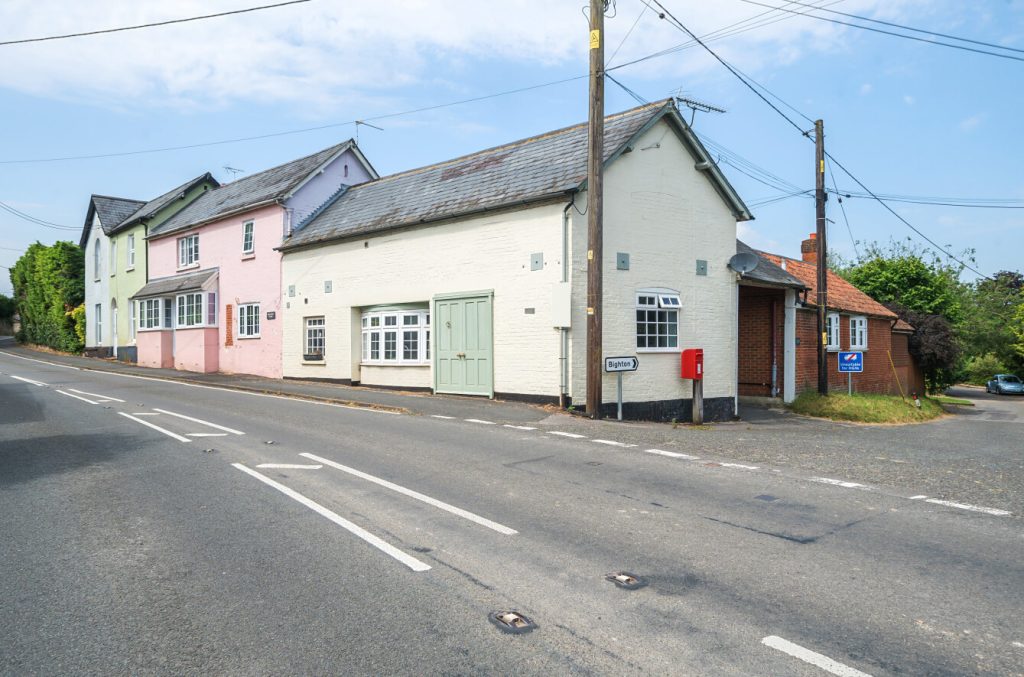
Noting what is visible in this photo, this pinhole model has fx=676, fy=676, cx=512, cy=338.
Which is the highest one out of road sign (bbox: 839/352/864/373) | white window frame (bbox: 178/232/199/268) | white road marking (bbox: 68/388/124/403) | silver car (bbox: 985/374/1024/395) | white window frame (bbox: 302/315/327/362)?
white window frame (bbox: 178/232/199/268)

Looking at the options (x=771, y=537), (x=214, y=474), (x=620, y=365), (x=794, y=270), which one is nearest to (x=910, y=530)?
(x=771, y=537)

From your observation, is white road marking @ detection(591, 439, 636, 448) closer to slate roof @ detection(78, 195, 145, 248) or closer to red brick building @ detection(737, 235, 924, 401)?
red brick building @ detection(737, 235, 924, 401)

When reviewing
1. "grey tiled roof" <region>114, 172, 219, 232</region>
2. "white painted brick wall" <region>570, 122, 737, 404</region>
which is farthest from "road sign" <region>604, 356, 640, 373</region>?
"grey tiled roof" <region>114, 172, 219, 232</region>

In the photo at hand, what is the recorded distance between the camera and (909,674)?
3.31 m

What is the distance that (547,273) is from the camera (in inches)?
615

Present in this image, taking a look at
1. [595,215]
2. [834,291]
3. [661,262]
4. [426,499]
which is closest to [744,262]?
[661,262]

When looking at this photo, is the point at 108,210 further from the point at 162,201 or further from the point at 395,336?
the point at 395,336

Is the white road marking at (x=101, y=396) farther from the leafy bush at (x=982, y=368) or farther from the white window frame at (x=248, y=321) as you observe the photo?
the leafy bush at (x=982, y=368)

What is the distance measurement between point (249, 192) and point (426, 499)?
1012 inches

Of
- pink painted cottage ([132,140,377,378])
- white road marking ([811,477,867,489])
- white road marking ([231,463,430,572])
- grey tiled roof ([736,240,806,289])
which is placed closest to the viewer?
white road marking ([231,463,430,572])

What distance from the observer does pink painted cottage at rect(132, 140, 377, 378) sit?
984 inches

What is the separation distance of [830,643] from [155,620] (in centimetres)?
381

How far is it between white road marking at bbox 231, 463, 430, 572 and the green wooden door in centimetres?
944

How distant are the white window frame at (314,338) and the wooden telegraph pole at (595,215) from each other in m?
11.3
